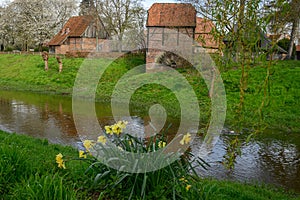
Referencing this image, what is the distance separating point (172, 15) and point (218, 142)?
17365mm

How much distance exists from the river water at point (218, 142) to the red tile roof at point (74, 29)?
66.7 ft

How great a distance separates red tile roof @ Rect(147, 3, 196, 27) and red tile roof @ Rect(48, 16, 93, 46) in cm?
1258

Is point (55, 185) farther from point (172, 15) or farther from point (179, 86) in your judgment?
point (172, 15)

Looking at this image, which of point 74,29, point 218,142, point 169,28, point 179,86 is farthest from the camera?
A: point 74,29

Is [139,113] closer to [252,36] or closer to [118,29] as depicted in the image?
[252,36]

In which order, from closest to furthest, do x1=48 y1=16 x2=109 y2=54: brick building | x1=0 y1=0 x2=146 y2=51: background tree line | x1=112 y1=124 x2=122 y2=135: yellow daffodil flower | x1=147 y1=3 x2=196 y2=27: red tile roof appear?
x1=112 y1=124 x2=122 y2=135: yellow daffodil flower
x1=147 y1=3 x2=196 y2=27: red tile roof
x1=48 y1=16 x2=109 y2=54: brick building
x1=0 y1=0 x2=146 y2=51: background tree line

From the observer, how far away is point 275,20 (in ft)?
11.3

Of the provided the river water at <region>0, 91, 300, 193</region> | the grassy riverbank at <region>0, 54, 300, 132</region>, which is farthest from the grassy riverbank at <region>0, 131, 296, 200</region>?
the river water at <region>0, 91, 300, 193</region>

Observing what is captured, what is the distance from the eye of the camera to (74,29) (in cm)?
3597

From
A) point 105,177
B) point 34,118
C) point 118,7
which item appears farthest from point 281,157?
point 118,7

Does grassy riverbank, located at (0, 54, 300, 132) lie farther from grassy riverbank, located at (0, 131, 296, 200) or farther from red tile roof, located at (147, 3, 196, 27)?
red tile roof, located at (147, 3, 196, 27)

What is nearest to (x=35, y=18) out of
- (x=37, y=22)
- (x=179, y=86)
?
(x=37, y=22)

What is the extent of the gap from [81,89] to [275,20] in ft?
57.7

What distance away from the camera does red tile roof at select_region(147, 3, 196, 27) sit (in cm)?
2444
